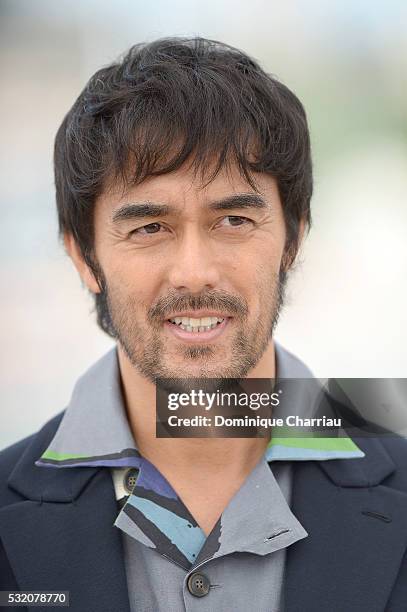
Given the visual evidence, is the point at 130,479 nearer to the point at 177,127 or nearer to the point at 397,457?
the point at 397,457

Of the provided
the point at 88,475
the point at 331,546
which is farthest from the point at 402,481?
the point at 88,475

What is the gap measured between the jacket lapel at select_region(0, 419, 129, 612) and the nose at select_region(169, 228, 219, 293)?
0.66 metres

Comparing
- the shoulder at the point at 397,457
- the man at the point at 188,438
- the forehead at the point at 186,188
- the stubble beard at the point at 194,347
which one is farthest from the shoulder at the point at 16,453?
the shoulder at the point at 397,457

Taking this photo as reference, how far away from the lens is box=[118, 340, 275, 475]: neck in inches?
99.3

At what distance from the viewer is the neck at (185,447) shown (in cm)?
252

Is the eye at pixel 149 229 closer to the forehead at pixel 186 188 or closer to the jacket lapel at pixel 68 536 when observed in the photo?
the forehead at pixel 186 188

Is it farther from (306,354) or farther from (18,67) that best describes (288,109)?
(18,67)

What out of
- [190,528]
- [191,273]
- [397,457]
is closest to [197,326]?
[191,273]

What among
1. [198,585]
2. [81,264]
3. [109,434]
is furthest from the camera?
[81,264]

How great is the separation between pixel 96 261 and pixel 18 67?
1.91 metres

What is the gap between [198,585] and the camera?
2.17 metres

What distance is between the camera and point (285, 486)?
2.43 meters

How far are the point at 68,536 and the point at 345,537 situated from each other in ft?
2.69

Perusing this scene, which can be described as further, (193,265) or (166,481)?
(166,481)
